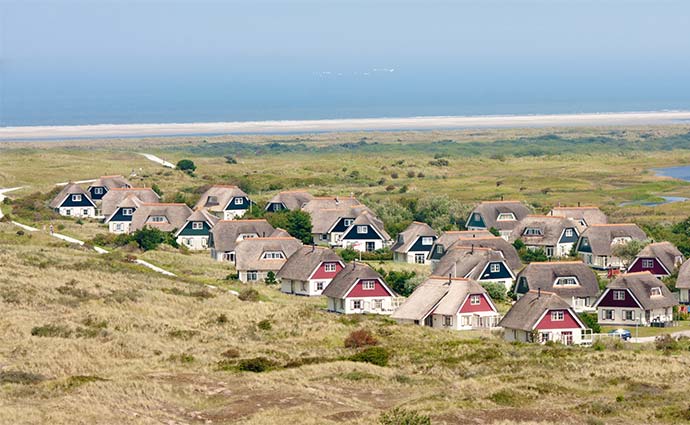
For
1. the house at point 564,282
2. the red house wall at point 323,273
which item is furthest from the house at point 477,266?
the red house wall at point 323,273

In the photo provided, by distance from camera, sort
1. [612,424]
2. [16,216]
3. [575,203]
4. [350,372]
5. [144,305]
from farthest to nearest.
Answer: [575,203] → [16,216] → [144,305] → [350,372] → [612,424]

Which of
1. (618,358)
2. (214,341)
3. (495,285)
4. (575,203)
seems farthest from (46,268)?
(575,203)

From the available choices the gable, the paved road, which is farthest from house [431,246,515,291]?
the paved road

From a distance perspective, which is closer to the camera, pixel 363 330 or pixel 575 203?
pixel 363 330

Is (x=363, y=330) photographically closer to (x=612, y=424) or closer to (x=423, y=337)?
(x=423, y=337)

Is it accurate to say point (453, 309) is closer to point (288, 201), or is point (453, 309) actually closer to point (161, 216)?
point (161, 216)

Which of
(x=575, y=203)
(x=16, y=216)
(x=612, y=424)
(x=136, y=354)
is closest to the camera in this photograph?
(x=612, y=424)

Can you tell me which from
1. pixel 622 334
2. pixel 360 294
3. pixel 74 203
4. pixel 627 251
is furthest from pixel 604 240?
pixel 74 203
